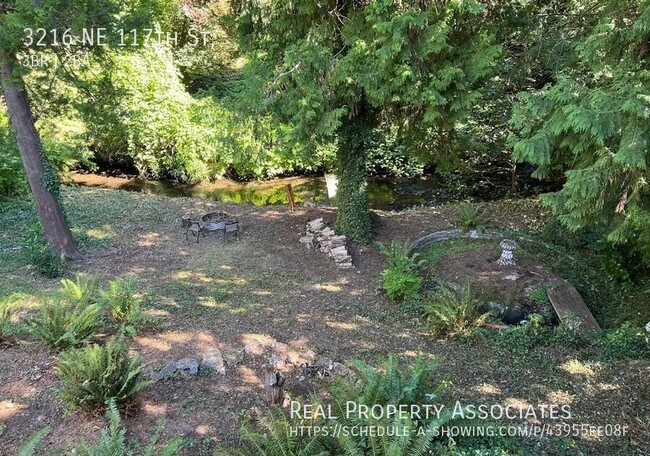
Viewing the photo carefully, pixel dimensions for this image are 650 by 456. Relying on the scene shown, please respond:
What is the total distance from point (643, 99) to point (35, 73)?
8.56 meters

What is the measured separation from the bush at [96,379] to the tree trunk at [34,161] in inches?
180

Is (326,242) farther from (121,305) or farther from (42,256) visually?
(42,256)

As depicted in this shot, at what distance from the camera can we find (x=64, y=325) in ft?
17.4

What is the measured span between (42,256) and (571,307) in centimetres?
842

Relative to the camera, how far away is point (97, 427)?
4.21 meters

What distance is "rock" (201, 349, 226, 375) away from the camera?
203 inches

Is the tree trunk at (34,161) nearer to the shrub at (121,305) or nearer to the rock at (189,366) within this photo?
the shrub at (121,305)

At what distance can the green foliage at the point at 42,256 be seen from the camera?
7.60 m

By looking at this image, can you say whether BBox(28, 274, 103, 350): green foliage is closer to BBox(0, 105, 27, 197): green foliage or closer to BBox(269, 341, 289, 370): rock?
BBox(269, 341, 289, 370): rock

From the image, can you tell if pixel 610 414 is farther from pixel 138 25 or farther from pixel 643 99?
pixel 138 25

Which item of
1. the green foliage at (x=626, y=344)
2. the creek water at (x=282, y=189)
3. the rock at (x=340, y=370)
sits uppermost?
the green foliage at (x=626, y=344)

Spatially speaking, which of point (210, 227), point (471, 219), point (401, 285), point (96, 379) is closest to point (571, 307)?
point (401, 285)

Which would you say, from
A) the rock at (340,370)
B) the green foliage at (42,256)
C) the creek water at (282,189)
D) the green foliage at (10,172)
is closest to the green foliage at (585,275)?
the rock at (340,370)

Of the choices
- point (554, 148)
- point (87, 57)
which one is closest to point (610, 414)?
point (554, 148)
